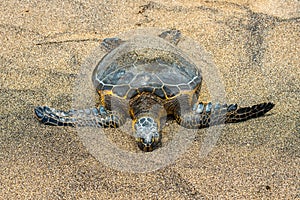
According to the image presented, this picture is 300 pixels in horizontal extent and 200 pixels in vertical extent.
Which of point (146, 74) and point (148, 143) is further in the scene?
point (146, 74)

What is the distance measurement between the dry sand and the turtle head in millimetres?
170

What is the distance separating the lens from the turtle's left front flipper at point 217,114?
3074 millimetres

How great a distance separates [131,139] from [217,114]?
705 mm

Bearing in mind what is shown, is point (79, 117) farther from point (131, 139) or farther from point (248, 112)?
point (248, 112)

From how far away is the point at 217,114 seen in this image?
10.1 ft

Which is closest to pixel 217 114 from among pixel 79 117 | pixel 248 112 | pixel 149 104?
pixel 248 112

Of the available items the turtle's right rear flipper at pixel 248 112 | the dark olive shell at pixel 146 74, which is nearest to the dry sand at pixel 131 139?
the turtle's right rear flipper at pixel 248 112

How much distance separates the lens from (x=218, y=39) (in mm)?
4090

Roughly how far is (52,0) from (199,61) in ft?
6.57

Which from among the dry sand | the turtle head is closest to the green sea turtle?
the turtle head

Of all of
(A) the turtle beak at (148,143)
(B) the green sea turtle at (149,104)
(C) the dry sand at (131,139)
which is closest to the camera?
(C) the dry sand at (131,139)

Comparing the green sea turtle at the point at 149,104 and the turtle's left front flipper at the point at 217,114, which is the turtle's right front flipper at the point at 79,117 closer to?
the green sea turtle at the point at 149,104

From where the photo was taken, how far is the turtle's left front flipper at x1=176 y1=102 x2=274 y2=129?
3074mm

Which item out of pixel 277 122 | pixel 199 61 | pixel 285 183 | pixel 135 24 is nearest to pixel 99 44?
pixel 135 24
